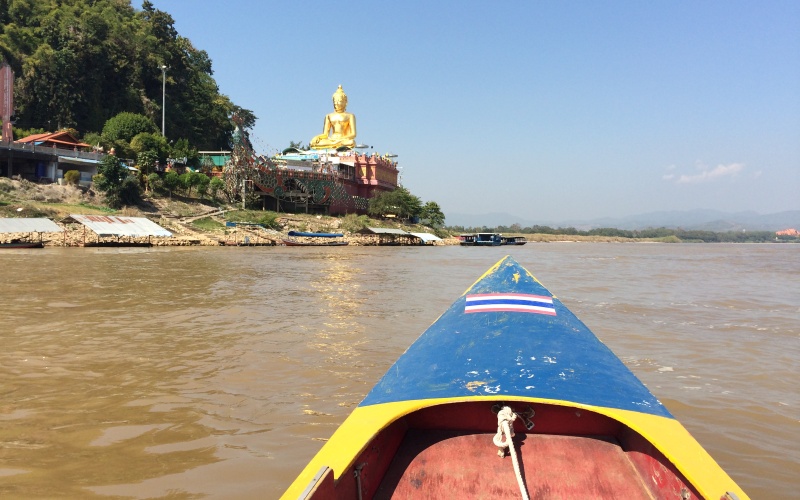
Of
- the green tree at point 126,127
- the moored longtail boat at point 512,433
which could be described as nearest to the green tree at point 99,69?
the green tree at point 126,127

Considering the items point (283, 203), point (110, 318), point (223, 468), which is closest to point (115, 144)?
point (283, 203)

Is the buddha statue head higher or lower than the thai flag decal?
higher

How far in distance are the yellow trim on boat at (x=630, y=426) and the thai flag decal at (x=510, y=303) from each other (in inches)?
54.0

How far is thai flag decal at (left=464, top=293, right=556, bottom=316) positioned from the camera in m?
3.66

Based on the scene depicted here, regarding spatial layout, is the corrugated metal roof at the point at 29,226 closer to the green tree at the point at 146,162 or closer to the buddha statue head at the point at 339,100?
the green tree at the point at 146,162

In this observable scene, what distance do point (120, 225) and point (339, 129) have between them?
72.6 feet

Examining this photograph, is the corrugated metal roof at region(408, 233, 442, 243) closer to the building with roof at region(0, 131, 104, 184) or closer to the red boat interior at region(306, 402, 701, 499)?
the building with roof at region(0, 131, 104, 184)

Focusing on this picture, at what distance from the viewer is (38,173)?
2586 cm

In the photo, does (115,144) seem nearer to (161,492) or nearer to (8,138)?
(8,138)

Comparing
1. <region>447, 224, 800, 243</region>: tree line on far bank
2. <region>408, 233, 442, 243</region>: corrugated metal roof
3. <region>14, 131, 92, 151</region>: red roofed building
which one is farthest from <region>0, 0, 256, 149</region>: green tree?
<region>447, 224, 800, 243</region>: tree line on far bank

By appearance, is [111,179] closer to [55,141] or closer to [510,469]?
[55,141]

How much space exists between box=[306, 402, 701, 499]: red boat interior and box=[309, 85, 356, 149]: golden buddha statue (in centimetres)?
4005

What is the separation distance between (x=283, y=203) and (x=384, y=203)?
795 cm

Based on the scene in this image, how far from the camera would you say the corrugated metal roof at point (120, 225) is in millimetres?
21625
